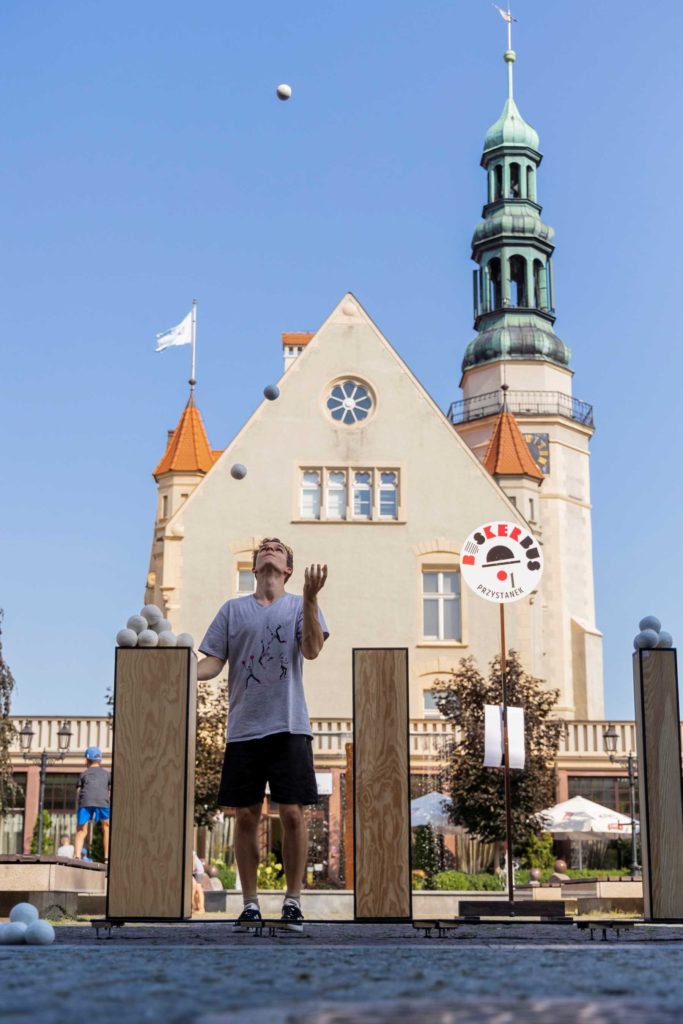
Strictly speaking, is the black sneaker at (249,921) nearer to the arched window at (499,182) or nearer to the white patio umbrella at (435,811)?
the white patio umbrella at (435,811)

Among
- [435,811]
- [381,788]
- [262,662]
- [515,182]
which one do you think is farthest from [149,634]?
[515,182]

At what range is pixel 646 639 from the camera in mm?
8531

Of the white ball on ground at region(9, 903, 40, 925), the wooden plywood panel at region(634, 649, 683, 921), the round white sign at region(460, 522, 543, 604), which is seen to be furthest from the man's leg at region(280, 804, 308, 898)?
the round white sign at region(460, 522, 543, 604)

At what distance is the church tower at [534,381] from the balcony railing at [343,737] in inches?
981

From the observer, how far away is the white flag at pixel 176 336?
51.6m

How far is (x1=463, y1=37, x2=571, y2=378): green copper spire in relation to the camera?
7769cm

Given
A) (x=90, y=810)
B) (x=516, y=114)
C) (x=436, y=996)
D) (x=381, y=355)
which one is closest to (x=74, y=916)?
(x=90, y=810)

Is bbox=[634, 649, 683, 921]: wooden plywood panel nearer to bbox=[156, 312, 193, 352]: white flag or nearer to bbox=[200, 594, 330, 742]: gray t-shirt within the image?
bbox=[200, 594, 330, 742]: gray t-shirt

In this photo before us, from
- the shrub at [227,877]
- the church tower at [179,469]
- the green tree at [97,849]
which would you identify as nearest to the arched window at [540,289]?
the church tower at [179,469]

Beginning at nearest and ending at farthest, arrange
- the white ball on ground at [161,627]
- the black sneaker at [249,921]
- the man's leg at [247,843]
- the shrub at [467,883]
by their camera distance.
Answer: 1. the black sneaker at [249,921]
2. the man's leg at [247,843]
3. the white ball on ground at [161,627]
4. the shrub at [467,883]

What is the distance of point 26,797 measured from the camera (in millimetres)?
40938

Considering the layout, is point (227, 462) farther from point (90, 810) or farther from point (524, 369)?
point (524, 369)

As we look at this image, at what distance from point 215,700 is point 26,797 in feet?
21.1

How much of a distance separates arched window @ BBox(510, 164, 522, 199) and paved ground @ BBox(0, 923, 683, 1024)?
75612 millimetres
